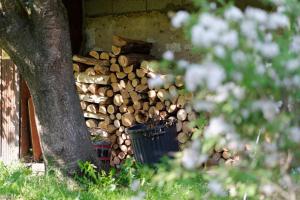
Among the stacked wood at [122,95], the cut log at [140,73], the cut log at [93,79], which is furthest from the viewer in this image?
the cut log at [93,79]

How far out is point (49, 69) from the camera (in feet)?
17.1

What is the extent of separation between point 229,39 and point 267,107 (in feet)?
1.02

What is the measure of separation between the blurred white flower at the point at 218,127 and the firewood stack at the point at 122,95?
394cm

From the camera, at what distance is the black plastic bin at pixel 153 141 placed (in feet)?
19.4

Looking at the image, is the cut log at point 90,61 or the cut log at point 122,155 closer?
the cut log at point 90,61

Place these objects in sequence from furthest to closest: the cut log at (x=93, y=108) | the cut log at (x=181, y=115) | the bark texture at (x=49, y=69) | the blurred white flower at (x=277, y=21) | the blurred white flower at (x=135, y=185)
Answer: the cut log at (x=93, y=108)
the cut log at (x=181, y=115)
the bark texture at (x=49, y=69)
the blurred white flower at (x=135, y=185)
the blurred white flower at (x=277, y=21)

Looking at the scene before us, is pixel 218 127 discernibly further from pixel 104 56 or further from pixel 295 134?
pixel 104 56

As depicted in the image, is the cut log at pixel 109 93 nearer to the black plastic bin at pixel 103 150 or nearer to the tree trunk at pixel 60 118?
the black plastic bin at pixel 103 150

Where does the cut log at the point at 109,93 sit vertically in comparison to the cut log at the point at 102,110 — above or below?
above

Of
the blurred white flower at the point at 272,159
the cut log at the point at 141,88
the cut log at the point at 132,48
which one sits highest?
the cut log at the point at 132,48

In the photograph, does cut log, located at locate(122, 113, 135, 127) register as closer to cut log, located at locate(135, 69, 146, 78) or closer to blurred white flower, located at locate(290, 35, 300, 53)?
cut log, located at locate(135, 69, 146, 78)

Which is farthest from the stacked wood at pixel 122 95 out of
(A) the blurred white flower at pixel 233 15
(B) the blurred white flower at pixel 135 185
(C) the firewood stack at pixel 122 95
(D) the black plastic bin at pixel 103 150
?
(A) the blurred white flower at pixel 233 15

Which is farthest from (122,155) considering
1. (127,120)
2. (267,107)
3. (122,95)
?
(267,107)

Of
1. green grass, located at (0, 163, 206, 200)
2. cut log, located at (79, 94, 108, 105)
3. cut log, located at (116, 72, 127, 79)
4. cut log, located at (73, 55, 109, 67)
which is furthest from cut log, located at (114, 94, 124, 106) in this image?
green grass, located at (0, 163, 206, 200)
